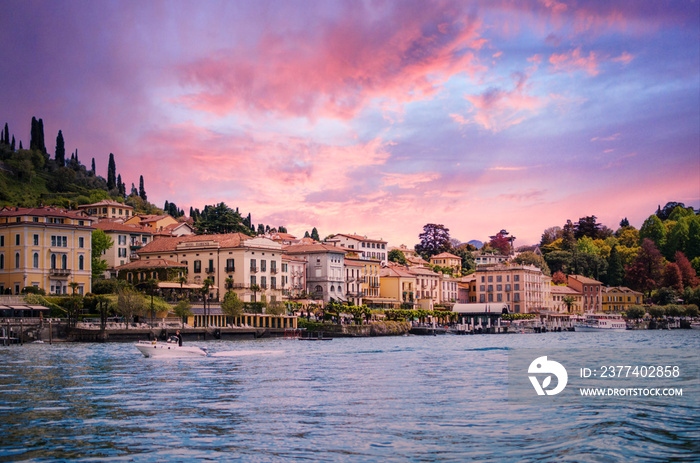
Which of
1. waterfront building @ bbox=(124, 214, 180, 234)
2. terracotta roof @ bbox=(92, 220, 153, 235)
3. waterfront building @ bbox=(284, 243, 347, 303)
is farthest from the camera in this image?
waterfront building @ bbox=(124, 214, 180, 234)

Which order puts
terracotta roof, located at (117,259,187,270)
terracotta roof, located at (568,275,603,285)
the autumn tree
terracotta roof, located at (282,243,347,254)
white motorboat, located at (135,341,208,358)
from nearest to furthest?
1. white motorboat, located at (135,341,208,358)
2. terracotta roof, located at (117,259,187,270)
3. terracotta roof, located at (282,243,347,254)
4. the autumn tree
5. terracotta roof, located at (568,275,603,285)

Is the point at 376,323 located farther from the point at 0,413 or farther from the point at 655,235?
the point at 655,235

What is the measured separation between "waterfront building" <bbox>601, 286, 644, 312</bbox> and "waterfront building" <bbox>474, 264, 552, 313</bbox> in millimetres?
18607

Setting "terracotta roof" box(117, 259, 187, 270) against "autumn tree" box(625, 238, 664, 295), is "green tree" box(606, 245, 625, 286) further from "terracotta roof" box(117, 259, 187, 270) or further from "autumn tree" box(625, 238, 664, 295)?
"terracotta roof" box(117, 259, 187, 270)

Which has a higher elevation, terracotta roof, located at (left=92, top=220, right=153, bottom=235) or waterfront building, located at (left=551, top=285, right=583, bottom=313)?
terracotta roof, located at (left=92, top=220, right=153, bottom=235)

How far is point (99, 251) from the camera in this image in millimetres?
106750

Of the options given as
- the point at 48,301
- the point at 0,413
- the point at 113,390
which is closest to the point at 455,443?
the point at 0,413

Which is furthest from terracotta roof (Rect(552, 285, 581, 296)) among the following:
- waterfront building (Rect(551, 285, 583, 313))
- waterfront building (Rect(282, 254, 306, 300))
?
waterfront building (Rect(282, 254, 306, 300))

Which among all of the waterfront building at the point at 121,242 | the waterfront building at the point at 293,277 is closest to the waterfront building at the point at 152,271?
the waterfront building at the point at 121,242

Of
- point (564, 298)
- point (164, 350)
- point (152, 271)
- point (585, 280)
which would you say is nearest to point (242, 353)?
point (164, 350)

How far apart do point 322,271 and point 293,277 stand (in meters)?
7.19

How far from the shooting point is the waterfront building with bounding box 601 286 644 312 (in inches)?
6718

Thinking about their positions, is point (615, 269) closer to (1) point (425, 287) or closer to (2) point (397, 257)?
(2) point (397, 257)

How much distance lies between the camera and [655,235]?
179 m
